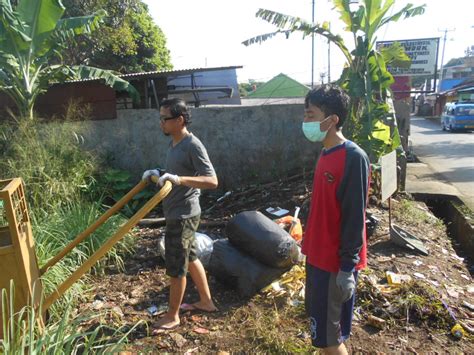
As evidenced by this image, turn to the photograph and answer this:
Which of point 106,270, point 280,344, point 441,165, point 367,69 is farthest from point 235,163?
point 441,165

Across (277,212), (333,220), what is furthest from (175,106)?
(277,212)

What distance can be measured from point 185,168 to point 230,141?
4.29 m

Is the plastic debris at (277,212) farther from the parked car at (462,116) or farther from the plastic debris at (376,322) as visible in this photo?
the parked car at (462,116)

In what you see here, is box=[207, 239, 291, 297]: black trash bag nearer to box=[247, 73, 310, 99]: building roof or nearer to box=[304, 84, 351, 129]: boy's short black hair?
box=[304, 84, 351, 129]: boy's short black hair

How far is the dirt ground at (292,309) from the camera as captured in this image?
300cm

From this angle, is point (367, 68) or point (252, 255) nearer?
point (252, 255)

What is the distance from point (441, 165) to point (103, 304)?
9.57m

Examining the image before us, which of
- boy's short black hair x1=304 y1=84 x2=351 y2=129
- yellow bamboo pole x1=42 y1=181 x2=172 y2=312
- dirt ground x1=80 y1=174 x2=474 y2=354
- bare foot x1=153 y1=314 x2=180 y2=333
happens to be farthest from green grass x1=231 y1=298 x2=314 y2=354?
boy's short black hair x1=304 y1=84 x2=351 y2=129

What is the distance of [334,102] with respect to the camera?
7.02 ft

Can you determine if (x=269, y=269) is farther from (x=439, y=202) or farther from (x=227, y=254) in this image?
(x=439, y=202)

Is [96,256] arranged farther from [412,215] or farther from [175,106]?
[412,215]

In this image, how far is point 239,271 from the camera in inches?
144

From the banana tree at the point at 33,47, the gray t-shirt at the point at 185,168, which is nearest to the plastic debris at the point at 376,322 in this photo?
the gray t-shirt at the point at 185,168

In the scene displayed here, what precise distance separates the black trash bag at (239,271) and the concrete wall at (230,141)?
3485 millimetres
